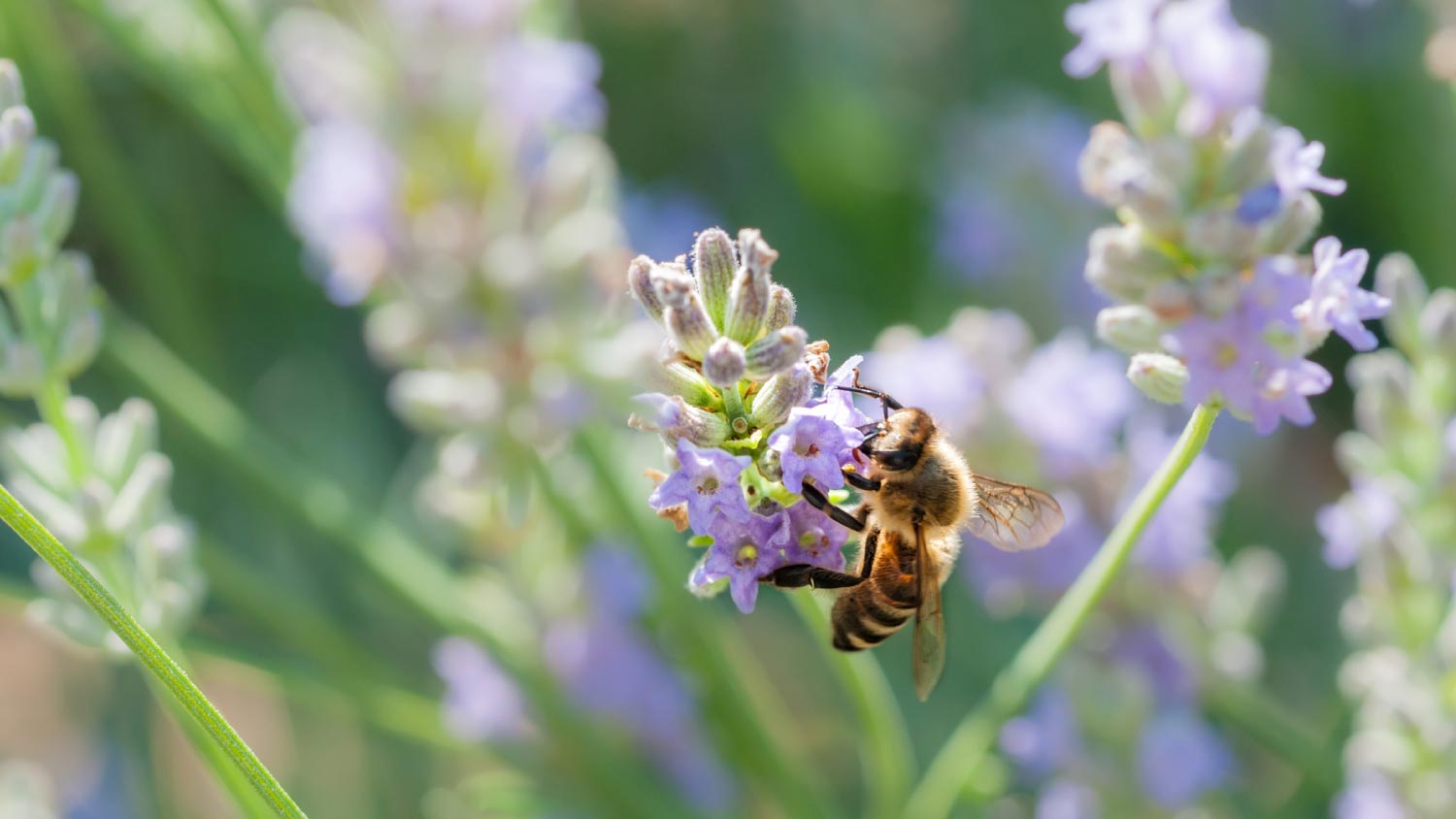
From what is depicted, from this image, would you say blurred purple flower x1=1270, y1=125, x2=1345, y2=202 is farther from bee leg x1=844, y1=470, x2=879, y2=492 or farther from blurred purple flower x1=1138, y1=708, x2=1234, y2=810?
blurred purple flower x1=1138, y1=708, x2=1234, y2=810

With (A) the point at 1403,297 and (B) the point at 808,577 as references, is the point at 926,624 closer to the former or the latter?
(B) the point at 808,577

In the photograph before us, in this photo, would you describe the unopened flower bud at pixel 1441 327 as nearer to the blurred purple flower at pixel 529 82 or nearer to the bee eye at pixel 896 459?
the bee eye at pixel 896 459

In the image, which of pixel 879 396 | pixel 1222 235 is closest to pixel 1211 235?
pixel 1222 235

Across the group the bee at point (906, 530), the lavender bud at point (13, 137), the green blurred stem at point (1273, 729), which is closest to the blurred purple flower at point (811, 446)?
the bee at point (906, 530)

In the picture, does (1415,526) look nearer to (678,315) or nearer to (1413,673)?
(1413,673)

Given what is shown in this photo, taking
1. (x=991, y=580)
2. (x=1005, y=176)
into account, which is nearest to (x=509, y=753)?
(x=991, y=580)

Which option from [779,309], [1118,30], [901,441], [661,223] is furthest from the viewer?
[661,223]
